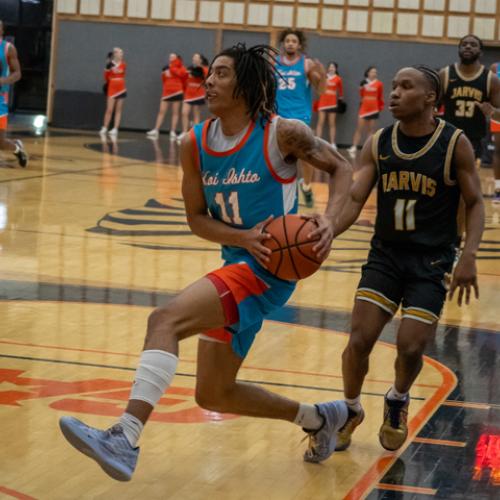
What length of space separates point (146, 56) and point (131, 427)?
2566 cm

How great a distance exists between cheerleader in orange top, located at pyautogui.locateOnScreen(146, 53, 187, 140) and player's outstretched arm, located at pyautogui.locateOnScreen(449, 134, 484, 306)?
2261cm

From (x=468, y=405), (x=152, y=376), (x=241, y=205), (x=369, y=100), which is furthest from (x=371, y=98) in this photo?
(x=152, y=376)

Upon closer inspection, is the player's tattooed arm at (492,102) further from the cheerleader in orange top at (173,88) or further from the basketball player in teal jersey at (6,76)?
the cheerleader in orange top at (173,88)

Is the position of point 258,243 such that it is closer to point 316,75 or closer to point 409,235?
point 409,235

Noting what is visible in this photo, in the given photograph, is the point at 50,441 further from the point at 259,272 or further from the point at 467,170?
the point at 467,170

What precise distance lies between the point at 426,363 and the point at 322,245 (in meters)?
2.52

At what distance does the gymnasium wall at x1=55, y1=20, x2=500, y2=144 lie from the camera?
90.6 ft

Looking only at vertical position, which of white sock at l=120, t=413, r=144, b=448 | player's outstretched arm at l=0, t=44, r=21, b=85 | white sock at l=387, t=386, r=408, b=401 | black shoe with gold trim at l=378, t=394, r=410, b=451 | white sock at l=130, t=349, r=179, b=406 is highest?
player's outstretched arm at l=0, t=44, r=21, b=85

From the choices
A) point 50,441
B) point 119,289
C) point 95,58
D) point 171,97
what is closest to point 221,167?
point 50,441

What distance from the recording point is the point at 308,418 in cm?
478

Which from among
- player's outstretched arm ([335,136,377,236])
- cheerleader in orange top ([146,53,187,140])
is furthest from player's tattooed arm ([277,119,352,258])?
cheerleader in orange top ([146,53,187,140])

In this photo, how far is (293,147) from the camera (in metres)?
4.50

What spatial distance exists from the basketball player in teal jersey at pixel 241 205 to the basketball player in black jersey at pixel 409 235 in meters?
0.39

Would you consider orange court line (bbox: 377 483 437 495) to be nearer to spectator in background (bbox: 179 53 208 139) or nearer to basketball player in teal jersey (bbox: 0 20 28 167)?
basketball player in teal jersey (bbox: 0 20 28 167)
